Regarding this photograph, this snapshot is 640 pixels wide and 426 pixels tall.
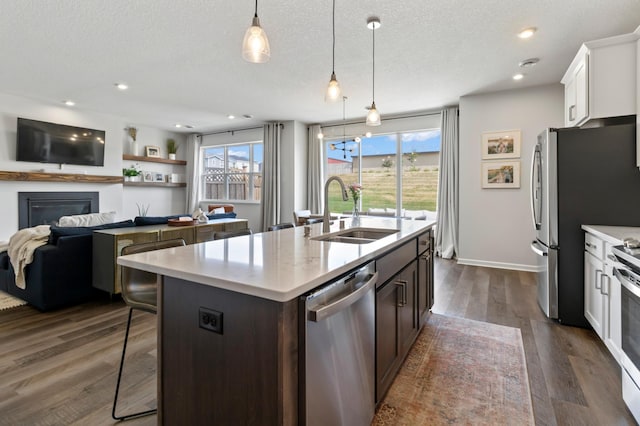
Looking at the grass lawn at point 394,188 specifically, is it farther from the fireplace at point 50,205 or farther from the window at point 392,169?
the fireplace at point 50,205

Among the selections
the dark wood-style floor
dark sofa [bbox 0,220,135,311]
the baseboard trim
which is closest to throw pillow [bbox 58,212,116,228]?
dark sofa [bbox 0,220,135,311]

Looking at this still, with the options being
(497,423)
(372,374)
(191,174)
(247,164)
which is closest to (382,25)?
(372,374)

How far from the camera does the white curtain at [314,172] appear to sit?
690cm

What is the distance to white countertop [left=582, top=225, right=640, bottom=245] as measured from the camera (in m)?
2.04

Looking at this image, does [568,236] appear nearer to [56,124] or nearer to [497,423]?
Result: [497,423]

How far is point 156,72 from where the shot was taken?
406cm

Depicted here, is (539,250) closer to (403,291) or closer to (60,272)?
(403,291)

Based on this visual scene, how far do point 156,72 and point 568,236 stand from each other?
15.9ft

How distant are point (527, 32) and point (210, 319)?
12.1ft

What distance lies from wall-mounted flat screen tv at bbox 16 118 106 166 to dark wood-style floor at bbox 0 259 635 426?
11.6ft

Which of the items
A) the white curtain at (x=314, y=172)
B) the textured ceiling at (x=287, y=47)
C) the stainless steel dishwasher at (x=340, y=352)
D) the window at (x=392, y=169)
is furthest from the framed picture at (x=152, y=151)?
the stainless steel dishwasher at (x=340, y=352)

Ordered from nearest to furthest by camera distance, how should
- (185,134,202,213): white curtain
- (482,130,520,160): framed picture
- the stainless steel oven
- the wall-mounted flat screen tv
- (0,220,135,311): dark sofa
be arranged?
the stainless steel oven
(0,220,135,311): dark sofa
(482,130,520,160): framed picture
the wall-mounted flat screen tv
(185,134,202,213): white curtain

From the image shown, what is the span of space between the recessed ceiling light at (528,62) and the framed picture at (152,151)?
735cm

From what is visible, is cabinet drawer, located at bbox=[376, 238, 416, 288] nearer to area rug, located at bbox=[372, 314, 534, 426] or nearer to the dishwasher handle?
the dishwasher handle
